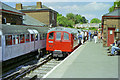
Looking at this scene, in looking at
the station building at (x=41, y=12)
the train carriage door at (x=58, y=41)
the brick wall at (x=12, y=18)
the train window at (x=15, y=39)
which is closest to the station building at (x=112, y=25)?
the train carriage door at (x=58, y=41)

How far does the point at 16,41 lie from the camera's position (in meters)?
12.1

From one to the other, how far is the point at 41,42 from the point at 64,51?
406cm

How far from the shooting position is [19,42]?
12.6 m

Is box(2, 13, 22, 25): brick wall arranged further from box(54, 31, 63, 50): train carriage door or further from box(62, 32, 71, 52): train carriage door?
box(62, 32, 71, 52): train carriage door

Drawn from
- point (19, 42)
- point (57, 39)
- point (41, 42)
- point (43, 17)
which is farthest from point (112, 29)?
point (43, 17)

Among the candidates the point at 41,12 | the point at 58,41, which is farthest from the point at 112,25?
the point at 41,12

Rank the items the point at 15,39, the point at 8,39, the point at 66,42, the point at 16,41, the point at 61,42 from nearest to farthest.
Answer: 1. the point at 8,39
2. the point at 15,39
3. the point at 16,41
4. the point at 66,42
5. the point at 61,42

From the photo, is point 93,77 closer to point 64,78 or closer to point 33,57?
point 64,78

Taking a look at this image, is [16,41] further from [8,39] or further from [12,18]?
→ [12,18]

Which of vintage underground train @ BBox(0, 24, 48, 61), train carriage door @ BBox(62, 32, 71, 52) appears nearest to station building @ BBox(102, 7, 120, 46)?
train carriage door @ BBox(62, 32, 71, 52)

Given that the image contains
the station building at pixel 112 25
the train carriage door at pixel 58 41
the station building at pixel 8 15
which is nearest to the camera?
the train carriage door at pixel 58 41

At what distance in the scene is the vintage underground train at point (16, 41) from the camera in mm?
10386

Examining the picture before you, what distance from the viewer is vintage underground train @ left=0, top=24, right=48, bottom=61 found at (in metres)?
10.4

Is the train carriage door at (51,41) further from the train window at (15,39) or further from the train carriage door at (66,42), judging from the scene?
the train window at (15,39)
